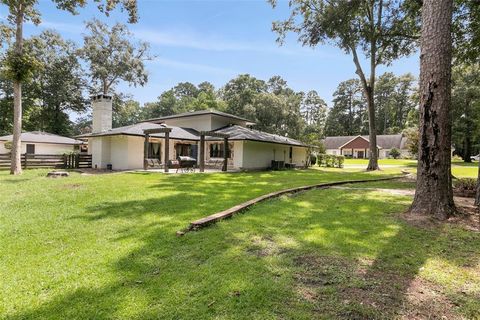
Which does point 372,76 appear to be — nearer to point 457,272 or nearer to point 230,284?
point 457,272

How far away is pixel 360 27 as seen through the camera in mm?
17312

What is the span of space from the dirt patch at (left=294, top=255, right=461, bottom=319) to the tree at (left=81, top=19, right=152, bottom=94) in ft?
122

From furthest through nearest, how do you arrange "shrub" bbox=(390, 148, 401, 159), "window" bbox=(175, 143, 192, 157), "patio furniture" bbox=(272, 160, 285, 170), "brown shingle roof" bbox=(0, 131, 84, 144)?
1. "shrub" bbox=(390, 148, 401, 159)
2. "brown shingle roof" bbox=(0, 131, 84, 144)
3. "window" bbox=(175, 143, 192, 157)
4. "patio furniture" bbox=(272, 160, 285, 170)

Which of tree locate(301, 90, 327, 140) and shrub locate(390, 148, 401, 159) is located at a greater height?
tree locate(301, 90, 327, 140)

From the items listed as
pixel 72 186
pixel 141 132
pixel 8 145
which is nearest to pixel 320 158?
pixel 141 132

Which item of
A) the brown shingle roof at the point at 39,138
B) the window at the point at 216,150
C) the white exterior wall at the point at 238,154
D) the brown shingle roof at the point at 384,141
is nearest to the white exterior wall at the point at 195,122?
the window at the point at 216,150

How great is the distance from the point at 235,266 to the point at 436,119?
5.14 metres

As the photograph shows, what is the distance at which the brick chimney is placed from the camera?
24.1 metres

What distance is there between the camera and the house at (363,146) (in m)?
55.1

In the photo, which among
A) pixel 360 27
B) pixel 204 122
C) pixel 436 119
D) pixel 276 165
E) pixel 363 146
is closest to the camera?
pixel 436 119

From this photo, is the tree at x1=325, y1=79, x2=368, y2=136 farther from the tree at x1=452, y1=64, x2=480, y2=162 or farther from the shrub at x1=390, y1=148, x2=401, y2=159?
the tree at x1=452, y1=64, x2=480, y2=162

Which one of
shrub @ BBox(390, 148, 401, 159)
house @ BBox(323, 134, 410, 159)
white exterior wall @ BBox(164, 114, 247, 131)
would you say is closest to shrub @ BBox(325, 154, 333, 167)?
white exterior wall @ BBox(164, 114, 247, 131)

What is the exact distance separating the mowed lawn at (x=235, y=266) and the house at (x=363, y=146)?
2093 inches

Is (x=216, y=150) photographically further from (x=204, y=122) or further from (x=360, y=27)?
(x=360, y=27)
